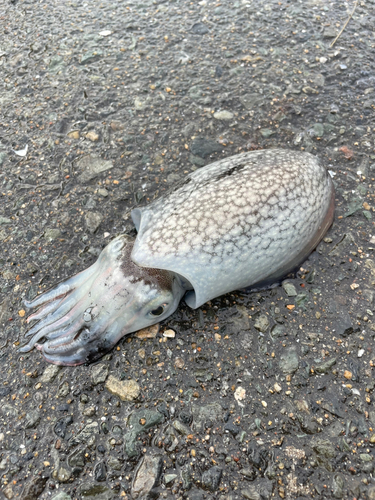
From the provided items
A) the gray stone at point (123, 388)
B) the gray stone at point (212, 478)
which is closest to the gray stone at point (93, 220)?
the gray stone at point (123, 388)

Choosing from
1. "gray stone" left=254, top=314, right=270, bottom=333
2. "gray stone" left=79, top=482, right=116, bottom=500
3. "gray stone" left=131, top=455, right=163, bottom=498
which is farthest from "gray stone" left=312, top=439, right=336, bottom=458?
"gray stone" left=79, top=482, right=116, bottom=500

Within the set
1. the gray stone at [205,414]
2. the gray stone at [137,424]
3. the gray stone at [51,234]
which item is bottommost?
the gray stone at [205,414]

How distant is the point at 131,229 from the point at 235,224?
A: 51.0 inches

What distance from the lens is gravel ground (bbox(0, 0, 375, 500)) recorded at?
2.87 metres

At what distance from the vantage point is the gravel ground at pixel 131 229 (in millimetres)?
2873

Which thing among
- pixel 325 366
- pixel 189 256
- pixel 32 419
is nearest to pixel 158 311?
pixel 189 256

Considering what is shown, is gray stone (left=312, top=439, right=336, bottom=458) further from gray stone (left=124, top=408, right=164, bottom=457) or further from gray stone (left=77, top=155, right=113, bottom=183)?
gray stone (left=77, top=155, right=113, bottom=183)

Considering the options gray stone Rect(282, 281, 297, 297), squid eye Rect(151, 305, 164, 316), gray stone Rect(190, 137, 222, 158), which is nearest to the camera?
squid eye Rect(151, 305, 164, 316)

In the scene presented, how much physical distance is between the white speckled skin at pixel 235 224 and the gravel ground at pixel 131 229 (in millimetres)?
402

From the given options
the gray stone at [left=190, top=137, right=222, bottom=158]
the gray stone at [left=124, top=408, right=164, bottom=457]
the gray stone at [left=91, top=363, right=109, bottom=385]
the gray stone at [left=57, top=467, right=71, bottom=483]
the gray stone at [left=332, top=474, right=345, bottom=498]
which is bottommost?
the gray stone at [left=332, top=474, right=345, bottom=498]

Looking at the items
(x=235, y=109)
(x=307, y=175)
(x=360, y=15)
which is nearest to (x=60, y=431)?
(x=307, y=175)

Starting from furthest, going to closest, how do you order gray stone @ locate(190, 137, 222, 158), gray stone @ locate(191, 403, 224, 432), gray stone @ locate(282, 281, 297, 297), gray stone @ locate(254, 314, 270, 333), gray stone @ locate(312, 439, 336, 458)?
gray stone @ locate(190, 137, 222, 158) < gray stone @ locate(282, 281, 297, 297) < gray stone @ locate(254, 314, 270, 333) < gray stone @ locate(191, 403, 224, 432) < gray stone @ locate(312, 439, 336, 458)

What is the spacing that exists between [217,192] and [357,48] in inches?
143

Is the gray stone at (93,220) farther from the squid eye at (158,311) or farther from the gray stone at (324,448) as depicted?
the gray stone at (324,448)
